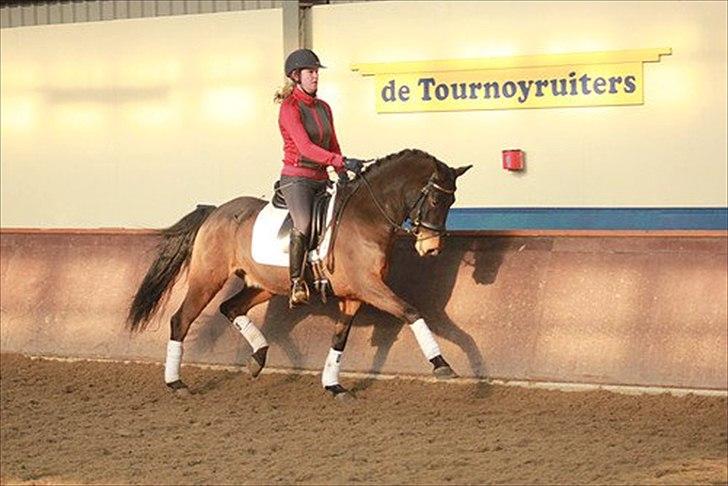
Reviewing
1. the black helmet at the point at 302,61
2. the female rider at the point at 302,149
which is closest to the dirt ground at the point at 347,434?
the female rider at the point at 302,149

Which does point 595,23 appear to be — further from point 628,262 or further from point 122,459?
point 122,459

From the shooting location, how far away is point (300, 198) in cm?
1052

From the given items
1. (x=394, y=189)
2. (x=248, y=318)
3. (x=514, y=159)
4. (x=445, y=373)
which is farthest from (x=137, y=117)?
(x=445, y=373)

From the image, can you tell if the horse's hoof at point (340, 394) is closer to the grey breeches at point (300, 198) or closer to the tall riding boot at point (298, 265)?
the tall riding boot at point (298, 265)

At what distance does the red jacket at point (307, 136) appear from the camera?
10.3 m

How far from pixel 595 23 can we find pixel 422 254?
793 cm

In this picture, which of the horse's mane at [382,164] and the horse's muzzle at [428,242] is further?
the horse's mane at [382,164]

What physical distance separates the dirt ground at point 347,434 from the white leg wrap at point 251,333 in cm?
29

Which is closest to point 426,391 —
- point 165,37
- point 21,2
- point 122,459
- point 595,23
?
point 122,459

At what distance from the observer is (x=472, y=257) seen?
36.0 ft

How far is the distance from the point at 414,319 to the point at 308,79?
69.9 inches

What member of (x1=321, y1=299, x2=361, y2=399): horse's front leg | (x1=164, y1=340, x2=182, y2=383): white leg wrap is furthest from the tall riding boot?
(x1=164, y1=340, x2=182, y2=383): white leg wrap

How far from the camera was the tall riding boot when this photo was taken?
10477 millimetres

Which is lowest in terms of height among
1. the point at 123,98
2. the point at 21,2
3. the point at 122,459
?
the point at 122,459
